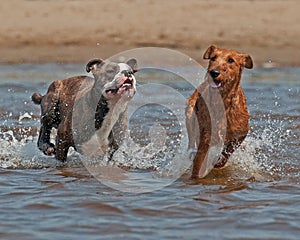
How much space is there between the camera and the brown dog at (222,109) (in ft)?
28.2

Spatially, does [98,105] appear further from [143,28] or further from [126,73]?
[143,28]

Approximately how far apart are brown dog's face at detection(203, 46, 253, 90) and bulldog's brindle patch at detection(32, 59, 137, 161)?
0.87m

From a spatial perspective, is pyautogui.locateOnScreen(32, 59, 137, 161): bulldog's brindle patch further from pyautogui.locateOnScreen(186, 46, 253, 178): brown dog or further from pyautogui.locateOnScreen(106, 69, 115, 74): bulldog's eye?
pyautogui.locateOnScreen(186, 46, 253, 178): brown dog

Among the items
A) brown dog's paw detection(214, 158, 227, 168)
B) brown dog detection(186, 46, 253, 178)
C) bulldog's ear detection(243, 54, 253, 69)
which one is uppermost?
bulldog's ear detection(243, 54, 253, 69)

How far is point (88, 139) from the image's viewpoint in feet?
30.2

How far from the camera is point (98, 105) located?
9156 mm

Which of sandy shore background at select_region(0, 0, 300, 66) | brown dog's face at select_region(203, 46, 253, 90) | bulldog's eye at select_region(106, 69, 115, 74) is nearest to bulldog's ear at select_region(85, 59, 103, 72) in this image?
bulldog's eye at select_region(106, 69, 115, 74)

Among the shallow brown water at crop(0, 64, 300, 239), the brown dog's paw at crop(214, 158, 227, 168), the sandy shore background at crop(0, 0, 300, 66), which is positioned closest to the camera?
the shallow brown water at crop(0, 64, 300, 239)

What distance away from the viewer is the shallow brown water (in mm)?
7059

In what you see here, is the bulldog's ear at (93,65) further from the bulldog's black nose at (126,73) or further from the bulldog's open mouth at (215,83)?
the bulldog's open mouth at (215,83)

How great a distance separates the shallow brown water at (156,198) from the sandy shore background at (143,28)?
9068 mm

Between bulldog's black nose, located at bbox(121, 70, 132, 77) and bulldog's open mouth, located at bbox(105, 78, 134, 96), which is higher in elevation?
bulldog's black nose, located at bbox(121, 70, 132, 77)

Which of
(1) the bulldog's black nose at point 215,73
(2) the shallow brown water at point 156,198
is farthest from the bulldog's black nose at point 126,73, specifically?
(2) the shallow brown water at point 156,198

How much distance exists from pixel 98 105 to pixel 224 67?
1.57 m
